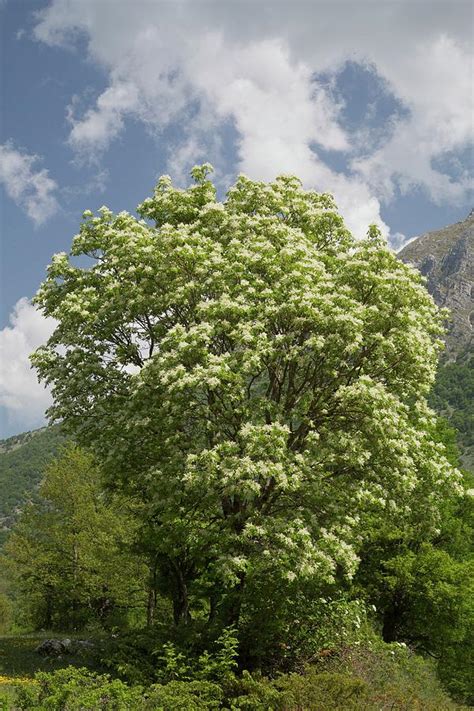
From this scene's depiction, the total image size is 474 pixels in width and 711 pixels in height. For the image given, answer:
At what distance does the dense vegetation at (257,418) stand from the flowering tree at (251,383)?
75 millimetres

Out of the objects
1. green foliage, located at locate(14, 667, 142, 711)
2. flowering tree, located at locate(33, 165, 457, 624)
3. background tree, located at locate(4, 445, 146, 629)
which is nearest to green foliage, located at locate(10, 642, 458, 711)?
green foliage, located at locate(14, 667, 142, 711)

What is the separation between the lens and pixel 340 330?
18.3 m

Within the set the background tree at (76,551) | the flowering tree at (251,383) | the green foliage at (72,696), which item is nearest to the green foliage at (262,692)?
the green foliage at (72,696)

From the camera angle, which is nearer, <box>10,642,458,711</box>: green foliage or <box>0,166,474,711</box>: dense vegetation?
<box>10,642,458,711</box>: green foliage

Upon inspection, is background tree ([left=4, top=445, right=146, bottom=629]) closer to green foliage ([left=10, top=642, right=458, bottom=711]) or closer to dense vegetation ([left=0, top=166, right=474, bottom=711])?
dense vegetation ([left=0, top=166, right=474, bottom=711])

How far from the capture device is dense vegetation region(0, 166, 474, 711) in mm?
16906

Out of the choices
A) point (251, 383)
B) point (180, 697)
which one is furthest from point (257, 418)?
point (180, 697)

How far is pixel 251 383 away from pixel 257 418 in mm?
2085

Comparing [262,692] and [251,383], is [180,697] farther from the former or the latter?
[251,383]

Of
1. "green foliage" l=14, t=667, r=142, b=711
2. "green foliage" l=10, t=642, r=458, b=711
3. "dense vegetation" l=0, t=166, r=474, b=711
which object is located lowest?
"green foliage" l=10, t=642, r=458, b=711

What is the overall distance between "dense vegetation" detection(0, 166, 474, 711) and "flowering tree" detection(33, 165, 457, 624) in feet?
0.25

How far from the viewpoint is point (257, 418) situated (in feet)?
60.1

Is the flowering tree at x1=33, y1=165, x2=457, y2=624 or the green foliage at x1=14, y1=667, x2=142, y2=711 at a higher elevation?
the flowering tree at x1=33, y1=165, x2=457, y2=624

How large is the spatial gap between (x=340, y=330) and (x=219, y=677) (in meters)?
10.2
